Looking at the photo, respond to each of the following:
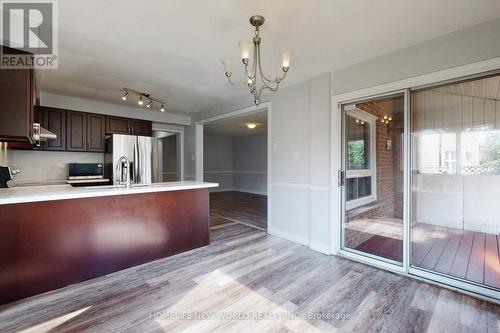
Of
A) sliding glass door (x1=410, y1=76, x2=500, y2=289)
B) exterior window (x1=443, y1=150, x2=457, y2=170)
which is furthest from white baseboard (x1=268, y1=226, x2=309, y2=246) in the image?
exterior window (x1=443, y1=150, x2=457, y2=170)

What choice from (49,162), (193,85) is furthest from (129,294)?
(49,162)

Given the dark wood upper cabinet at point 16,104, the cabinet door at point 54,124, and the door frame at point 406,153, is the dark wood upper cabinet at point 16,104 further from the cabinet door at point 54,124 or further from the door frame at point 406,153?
the door frame at point 406,153

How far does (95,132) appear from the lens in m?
4.50

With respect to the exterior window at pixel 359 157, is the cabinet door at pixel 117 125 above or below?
above

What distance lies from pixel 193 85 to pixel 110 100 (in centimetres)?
210

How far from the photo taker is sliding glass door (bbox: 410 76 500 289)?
2.20 metres

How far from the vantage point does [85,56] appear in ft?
8.82

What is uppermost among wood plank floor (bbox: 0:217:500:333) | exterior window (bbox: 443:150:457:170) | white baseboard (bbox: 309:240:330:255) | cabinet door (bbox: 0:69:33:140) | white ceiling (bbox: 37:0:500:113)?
white ceiling (bbox: 37:0:500:113)

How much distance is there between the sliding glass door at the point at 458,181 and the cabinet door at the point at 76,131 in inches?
211

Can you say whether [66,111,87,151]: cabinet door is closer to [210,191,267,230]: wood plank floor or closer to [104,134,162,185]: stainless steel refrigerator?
[104,134,162,185]: stainless steel refrigerator

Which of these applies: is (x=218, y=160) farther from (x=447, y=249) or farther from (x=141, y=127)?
(x=447, y=249)

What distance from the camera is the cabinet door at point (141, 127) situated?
16.3ft

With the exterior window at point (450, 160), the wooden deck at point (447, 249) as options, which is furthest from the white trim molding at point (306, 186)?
the exterior window at point (450, 160)

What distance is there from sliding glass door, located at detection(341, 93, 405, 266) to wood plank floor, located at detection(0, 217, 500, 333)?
1.51 ft
